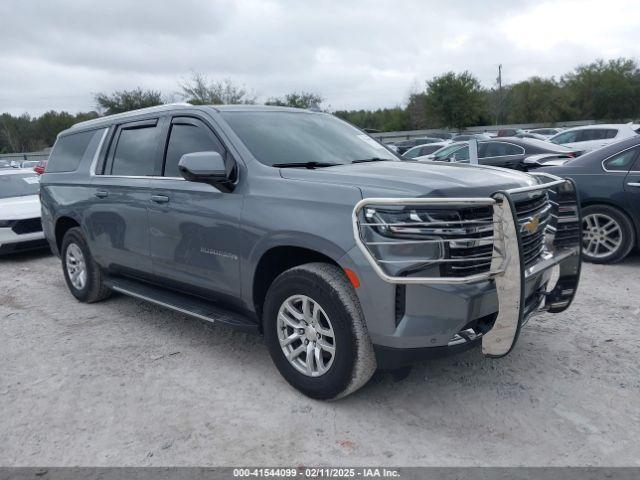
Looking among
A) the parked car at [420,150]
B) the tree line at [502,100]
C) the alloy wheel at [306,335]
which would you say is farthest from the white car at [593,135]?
the tree line at [502,100]

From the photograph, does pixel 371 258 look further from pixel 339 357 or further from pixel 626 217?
pixel 626 217

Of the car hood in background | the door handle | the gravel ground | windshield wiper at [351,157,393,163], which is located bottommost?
the gravel ground

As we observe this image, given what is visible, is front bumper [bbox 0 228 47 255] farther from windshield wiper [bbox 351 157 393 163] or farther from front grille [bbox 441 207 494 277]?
front grille [bbox 441 207 494 277]

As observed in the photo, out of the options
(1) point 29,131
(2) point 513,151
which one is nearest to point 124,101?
(1) point 29,131

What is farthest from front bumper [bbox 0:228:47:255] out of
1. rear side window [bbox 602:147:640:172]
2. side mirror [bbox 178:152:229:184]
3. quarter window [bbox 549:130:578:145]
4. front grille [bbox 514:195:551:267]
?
quarter window [bbox 549:130:578:145]

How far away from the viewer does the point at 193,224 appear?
419cm

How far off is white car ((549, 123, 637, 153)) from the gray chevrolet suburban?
13114mm

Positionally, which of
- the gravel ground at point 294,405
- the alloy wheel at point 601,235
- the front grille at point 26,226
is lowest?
the gravel ground at point 294,405

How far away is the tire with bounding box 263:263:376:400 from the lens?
3.23 meters

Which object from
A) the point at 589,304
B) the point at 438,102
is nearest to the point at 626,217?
the point at 589,304

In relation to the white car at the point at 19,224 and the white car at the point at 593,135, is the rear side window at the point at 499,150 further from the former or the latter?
the white car at the point at 19,224

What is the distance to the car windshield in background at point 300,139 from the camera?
13.4 ft

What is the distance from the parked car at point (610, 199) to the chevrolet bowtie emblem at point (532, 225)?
351 centimetres

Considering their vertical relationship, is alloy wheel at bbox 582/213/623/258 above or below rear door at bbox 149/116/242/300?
below
